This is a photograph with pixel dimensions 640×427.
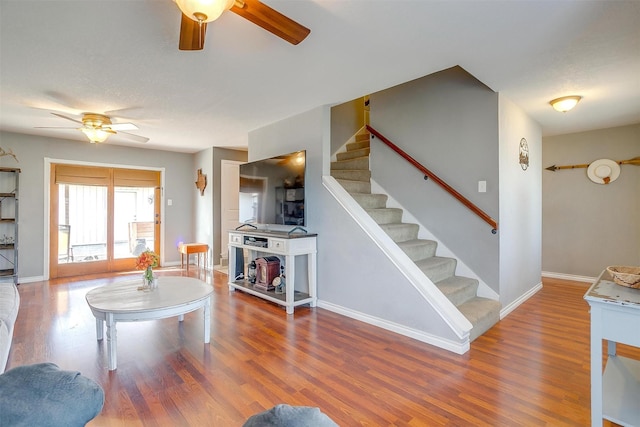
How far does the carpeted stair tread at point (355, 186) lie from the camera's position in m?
3.96

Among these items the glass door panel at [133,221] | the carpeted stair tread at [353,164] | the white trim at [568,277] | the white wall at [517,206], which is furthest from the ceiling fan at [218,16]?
the white trim at [568,277]

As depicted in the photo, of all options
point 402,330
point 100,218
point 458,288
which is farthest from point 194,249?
point 458,288

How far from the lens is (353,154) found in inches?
196

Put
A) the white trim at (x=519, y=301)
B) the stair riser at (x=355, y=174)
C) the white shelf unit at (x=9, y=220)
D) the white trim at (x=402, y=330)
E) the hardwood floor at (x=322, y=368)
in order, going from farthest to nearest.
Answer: the white shelf unit at (x=9, y=220) → the stair riser at (x=355, y=174) → the white trim at (x=519, y=301) → the white trim at (x=402, y=330) → the hardwood floor at (x=322, y=368)

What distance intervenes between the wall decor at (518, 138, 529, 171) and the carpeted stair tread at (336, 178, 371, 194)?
1803mm

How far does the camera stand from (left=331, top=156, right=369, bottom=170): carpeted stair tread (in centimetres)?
455

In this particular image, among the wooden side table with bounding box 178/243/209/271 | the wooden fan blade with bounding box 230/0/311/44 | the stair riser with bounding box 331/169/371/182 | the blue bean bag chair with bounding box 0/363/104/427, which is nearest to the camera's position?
the blue bean bag chair with bounding box 0/363/104/427

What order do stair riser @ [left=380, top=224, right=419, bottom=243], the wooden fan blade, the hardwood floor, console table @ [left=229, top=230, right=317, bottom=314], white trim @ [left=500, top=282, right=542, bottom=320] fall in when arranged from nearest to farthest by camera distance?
the wooden fan blade
the hardwood floor
white trim @ [left=500, top=282, right=542, bottom=320]
console table @ [left=229, top=230, right=317, bottom=314]
stair riser @ [left=380, top=224, right=419, bottom=243]

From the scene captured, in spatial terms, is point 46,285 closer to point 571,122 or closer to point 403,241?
point 403,241

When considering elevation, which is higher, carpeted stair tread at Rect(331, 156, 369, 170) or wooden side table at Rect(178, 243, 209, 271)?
carpeted stair tread at Rect(331, 156, 369, 170)

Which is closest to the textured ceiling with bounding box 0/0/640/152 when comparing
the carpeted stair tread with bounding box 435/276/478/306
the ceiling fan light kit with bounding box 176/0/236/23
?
the ceiling fan light kit with bounding box 176/0/236/23

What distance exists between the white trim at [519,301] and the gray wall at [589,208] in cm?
102

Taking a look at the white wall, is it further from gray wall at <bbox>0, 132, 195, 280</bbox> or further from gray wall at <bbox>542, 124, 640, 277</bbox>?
gray wall at <bbox>0, 132, 195, 280</bbox>

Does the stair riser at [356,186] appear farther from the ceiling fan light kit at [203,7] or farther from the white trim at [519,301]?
the ceiling fan light kit at [203,7]
